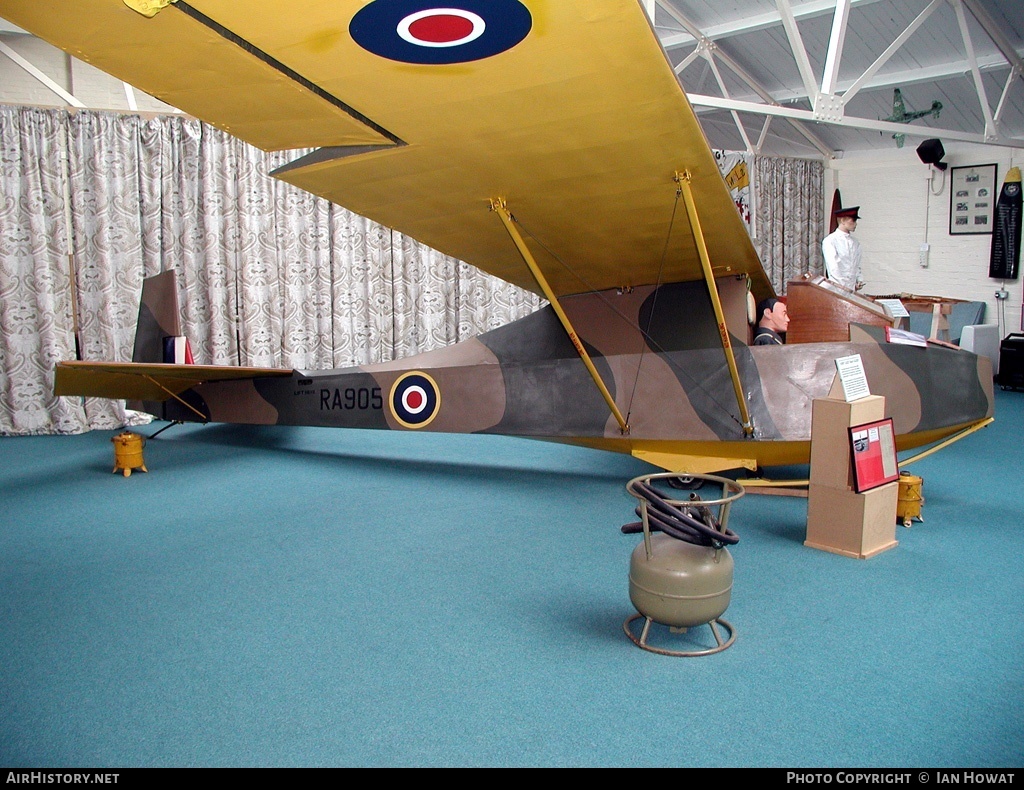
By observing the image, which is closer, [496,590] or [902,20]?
[496,590]

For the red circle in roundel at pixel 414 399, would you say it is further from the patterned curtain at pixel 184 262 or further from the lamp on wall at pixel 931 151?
the lamp on wall at pixel 931 151

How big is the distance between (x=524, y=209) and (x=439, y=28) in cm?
162

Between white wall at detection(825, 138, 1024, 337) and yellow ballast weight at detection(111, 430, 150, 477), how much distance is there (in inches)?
467

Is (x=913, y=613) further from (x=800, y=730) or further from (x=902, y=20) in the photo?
(x=902, y=20)

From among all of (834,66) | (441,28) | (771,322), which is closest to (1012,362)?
(834,66)

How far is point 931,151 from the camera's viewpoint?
34.4 feet

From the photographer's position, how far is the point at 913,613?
2.84 metres

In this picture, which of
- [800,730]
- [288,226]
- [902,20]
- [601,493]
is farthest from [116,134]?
[902,20]

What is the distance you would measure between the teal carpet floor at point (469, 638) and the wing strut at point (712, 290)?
0.64 meters

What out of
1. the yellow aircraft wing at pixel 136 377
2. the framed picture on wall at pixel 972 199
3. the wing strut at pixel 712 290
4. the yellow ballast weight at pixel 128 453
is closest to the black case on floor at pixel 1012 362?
the framed picture on wall at pixel 972 199

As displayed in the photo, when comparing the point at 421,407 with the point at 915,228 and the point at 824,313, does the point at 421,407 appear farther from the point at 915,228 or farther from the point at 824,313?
the point at 915,228

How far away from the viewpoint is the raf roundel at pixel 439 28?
6.45 feet

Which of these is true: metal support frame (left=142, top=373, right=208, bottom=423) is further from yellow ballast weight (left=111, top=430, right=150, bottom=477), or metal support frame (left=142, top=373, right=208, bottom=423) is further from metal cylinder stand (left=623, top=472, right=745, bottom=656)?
metal cylinder stand (left=623, top=472, right=745, bottom=656)

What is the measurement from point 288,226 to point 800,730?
25.0ft
